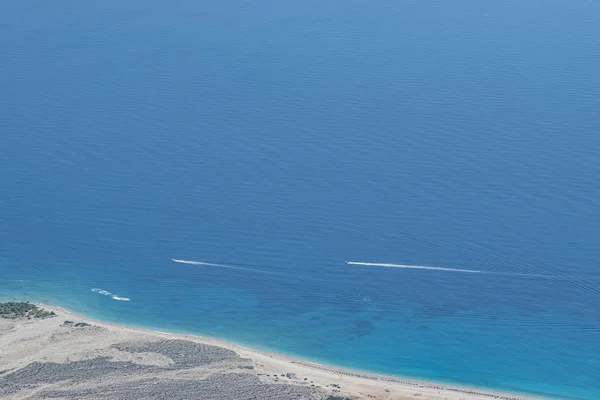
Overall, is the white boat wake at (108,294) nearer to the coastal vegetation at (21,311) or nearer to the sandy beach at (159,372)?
the coastal vegetation at (21,311)

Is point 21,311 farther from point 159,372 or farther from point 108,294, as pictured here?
point 159,372

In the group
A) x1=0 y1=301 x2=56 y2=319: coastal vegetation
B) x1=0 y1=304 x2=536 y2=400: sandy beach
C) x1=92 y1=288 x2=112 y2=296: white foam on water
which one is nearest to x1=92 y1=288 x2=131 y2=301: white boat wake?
x1=92 y1=288 x2=112 y2=296: white foam on water

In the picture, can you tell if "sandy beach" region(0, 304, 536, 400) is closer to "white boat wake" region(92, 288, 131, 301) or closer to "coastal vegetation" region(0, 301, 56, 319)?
"coastal vegetation" region(0, 301, 56, 319)

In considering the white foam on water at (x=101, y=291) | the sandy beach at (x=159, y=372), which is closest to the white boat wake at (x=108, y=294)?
the white foam on water at (x=101, y=291)

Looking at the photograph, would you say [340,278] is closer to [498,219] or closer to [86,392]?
[498,219]

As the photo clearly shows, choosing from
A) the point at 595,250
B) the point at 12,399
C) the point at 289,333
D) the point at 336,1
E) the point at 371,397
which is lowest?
the point at 12,399

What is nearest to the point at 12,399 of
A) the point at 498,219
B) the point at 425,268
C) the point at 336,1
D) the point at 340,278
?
the point at 340,278
